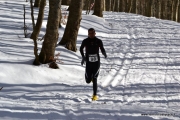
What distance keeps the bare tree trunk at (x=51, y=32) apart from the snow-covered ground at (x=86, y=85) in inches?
16.0

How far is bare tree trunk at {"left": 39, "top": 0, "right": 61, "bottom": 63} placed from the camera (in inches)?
363

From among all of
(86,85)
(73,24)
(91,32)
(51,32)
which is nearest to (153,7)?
(73,24)

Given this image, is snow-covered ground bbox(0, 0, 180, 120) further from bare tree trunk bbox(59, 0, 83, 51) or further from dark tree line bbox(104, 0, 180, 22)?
dark tree line bbox(104, 0, 180, 22)

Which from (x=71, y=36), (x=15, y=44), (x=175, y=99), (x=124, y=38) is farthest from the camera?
(x=124, y=38)

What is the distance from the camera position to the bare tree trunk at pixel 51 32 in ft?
30.2

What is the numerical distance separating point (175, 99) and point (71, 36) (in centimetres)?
584

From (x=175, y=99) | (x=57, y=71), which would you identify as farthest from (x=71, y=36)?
(x=175, y=99)

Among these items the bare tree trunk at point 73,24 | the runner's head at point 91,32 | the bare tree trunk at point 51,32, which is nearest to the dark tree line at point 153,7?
the bare tree trunk at point 73,24

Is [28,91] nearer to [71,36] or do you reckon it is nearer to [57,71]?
[57,71]

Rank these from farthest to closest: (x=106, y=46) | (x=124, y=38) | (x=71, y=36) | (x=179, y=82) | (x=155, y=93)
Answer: (x=124, y=38)
(x=106, y=46)
(x=71, y=36)
(x=179, y=82)
(x=155, y=93)

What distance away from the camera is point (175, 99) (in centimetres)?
740

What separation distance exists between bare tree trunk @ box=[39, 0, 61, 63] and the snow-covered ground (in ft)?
Answer: 1.33

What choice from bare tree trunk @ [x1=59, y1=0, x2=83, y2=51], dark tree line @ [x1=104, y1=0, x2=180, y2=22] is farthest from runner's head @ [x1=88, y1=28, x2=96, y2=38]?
dark tree line @ [x1=104, y1=0, x2=180, y2=22]

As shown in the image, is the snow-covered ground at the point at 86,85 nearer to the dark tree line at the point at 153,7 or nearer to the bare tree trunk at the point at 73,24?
the bare tree trunk at the point at 73,24
